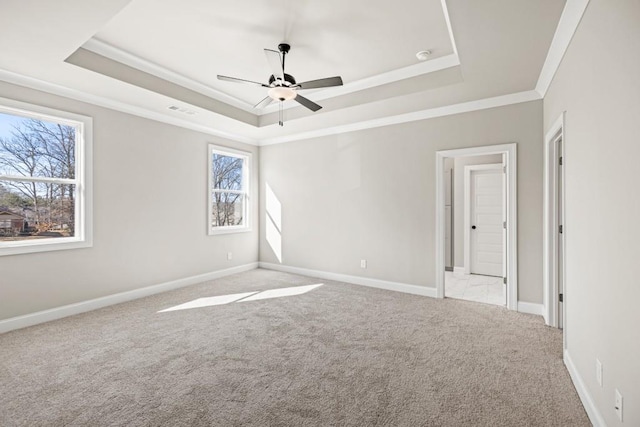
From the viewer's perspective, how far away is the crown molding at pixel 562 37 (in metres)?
2.16

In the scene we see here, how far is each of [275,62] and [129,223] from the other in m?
2.99

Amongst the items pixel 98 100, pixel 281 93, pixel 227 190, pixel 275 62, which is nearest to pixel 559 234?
pixel 281 93

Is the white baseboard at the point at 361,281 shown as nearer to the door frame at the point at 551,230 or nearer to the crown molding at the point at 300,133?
the door frame at the point at 551,230

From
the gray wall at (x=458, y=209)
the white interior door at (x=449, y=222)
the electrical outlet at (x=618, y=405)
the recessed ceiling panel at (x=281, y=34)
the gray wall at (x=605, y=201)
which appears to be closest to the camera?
the gray wall at (x=605, y=201)

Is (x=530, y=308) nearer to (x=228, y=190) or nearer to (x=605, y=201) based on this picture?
(x=605, y=201)

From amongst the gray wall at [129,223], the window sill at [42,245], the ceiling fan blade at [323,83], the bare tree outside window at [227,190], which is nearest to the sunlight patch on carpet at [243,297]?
the gray wall at [129,223]

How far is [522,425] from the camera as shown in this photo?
188 centimetres

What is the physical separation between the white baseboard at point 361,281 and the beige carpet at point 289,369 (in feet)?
1.98

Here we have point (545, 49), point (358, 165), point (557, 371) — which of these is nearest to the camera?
point (557, 371)

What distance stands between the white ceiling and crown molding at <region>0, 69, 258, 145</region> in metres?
0.02

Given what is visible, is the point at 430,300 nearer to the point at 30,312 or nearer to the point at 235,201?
the point at 235,201

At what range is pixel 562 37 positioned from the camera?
99.0 inches

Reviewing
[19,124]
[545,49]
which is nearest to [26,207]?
[19,124]

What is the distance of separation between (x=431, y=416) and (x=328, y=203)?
3.88 m
